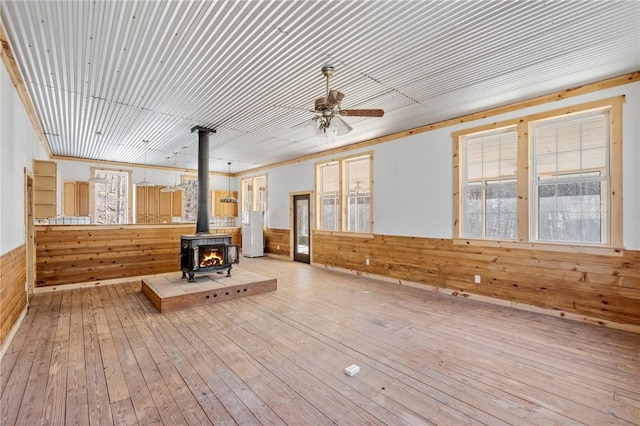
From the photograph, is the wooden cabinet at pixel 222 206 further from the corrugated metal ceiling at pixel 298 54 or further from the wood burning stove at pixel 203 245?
the corrugated metal ceiling at pixel 298 54

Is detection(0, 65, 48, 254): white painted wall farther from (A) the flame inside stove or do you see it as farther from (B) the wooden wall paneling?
(B) the wooden wall paneling

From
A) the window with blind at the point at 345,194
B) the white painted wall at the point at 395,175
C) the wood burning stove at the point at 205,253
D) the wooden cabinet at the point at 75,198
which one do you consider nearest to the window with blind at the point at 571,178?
the white painted wall at the point at 395,175

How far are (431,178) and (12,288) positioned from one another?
20.3 ft

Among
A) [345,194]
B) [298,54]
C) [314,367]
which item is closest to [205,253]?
[314,367]

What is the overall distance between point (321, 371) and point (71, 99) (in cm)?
509

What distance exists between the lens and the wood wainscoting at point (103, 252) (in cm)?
502

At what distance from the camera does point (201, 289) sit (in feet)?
14.5

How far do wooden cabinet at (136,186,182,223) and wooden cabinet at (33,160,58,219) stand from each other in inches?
185

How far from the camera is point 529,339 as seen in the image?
319 centimetres

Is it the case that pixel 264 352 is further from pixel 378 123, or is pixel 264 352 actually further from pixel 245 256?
pixel 245 256

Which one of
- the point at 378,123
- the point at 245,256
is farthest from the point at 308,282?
the point at 245,256

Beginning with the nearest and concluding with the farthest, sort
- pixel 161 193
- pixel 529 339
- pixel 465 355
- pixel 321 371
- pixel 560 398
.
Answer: pixel 560 398 → pixel 321 371 → pixel 465 355 → pixel 529 339 → pixel 161 193

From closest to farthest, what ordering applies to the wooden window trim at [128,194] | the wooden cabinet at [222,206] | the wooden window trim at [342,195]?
the wooden window trim at [342,195] < the wooden window trim at [128,194] < the wooden cabinet at [222,206]

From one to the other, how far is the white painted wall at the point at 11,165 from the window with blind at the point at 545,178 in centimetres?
601
